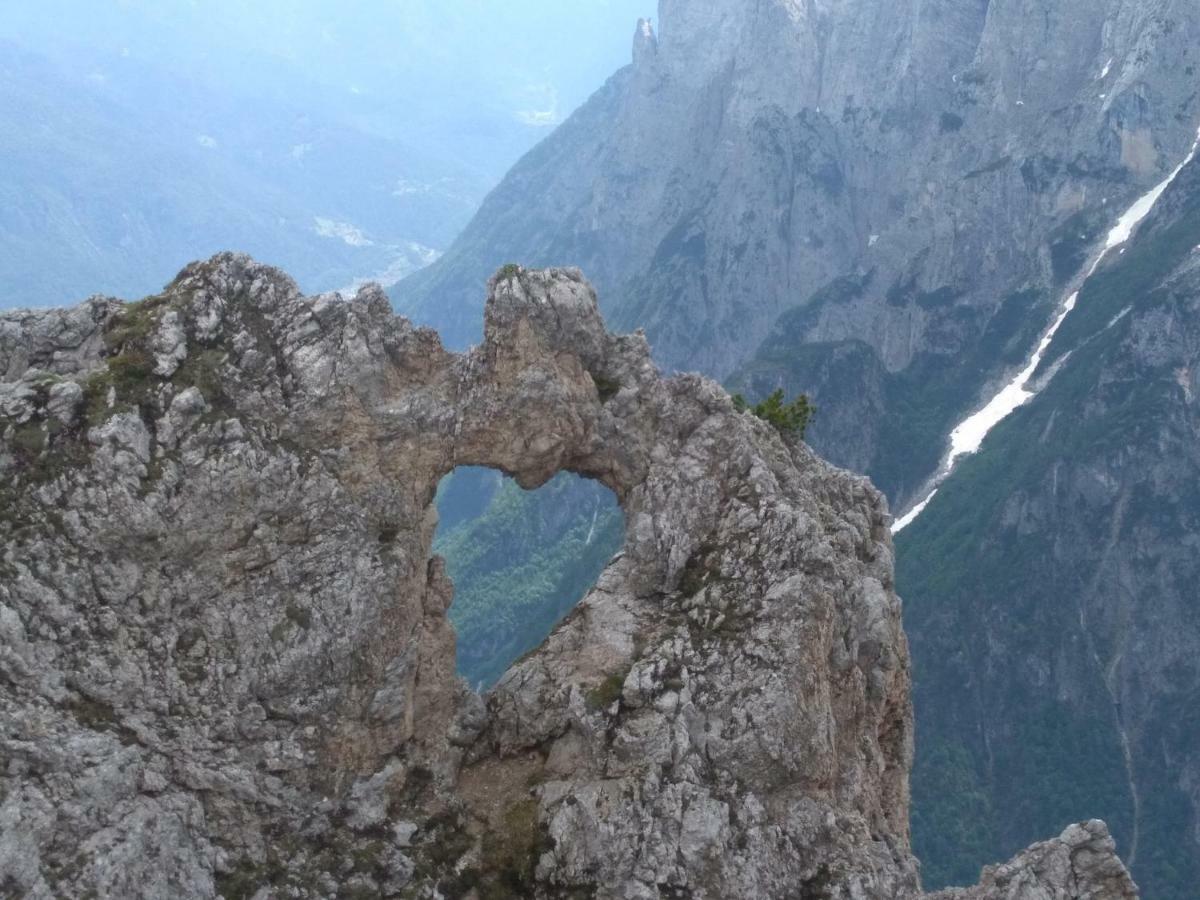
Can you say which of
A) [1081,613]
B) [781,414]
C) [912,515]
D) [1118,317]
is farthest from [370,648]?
[1118,317]

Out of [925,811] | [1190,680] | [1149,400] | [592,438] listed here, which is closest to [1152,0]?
[1149,400]

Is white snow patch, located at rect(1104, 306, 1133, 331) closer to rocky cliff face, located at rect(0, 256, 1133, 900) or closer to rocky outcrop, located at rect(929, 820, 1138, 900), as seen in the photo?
rocky cliff face, located at rect(0, 256, 1133, 900)

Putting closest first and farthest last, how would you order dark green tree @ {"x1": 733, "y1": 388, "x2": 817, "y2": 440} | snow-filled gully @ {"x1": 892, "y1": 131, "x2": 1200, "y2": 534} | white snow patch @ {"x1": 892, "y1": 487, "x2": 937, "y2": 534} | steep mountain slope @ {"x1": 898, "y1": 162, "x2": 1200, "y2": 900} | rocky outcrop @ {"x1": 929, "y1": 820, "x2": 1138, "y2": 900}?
1. rocky outcrop @ {"x1": 929, "y1": 820, "x2": 1138, "y2": 900}
2. dark green tree @ {"x1": 733, "y1": 388, "x2": 817, "y2": 440}
3. steep mountain slope @ {"x1": 898, "y1": 162, "x2": 1200, "y2": 900}
4. white snow patch @ {"x1": 892, "y1": 487, "x2": 937, "y2": 534}
5. snow-filled gully @ {"x1": 892, "y1": 131, "x2": 1200, "y2": 534}

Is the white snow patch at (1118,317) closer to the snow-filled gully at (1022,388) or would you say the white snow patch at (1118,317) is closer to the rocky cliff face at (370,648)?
the snow-filled gully at (1022,388)

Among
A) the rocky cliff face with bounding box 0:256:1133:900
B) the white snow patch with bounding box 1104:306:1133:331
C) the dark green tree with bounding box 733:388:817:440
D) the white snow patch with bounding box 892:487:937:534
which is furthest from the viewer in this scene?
the white snow patch with bounding box 892:487:937:534

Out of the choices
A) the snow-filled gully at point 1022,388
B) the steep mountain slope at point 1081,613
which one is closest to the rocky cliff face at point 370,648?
the steep mountain slope at point 1081,613

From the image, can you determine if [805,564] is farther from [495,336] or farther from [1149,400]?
[1149,400]

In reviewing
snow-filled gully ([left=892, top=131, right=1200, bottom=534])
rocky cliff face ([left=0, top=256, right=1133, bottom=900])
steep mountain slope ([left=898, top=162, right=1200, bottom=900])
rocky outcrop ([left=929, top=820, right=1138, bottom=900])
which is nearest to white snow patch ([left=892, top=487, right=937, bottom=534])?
snow-filled gully ([left=892, top=131, right=1200, bottom=534])
